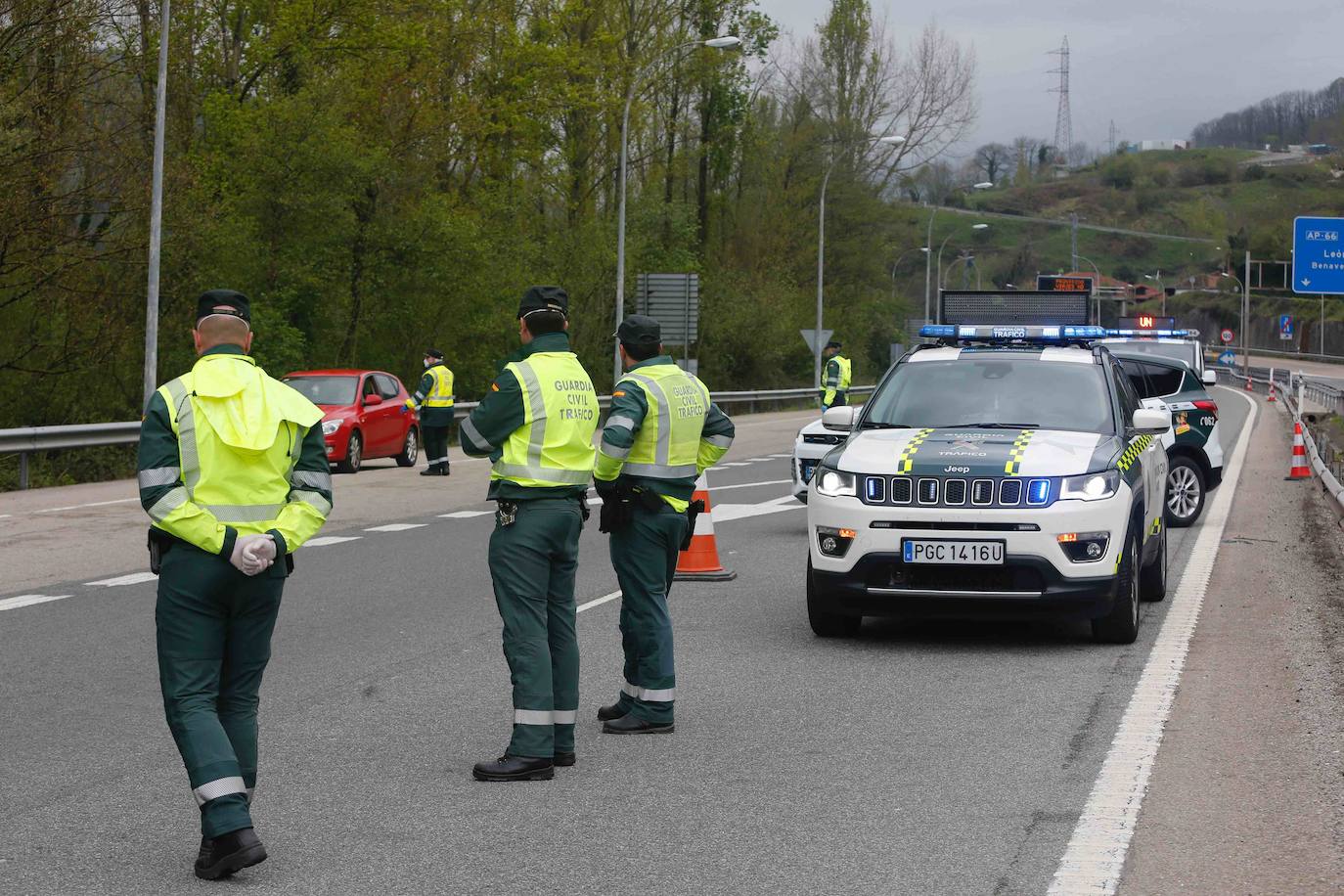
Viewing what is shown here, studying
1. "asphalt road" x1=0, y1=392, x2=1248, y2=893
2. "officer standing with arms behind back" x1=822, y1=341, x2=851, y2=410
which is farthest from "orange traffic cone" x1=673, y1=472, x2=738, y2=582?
"officer standing with arms behind back" x1=822, y1=341, x2=851, y2=410

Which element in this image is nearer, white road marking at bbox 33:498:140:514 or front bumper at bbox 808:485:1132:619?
front bumper at bbox 808:485:1132:619

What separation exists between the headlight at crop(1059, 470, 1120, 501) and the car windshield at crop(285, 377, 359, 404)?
17970 mm

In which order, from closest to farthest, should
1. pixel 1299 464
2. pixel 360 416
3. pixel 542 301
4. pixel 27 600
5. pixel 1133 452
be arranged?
1. pixel 542 301
2. pixel 1133 452
3. pixel 27 600
4. pixel 1299 464
5. pixel 360 416

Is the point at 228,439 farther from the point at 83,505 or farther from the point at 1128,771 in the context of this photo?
the point at 83,505

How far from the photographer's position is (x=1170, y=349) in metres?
23.9

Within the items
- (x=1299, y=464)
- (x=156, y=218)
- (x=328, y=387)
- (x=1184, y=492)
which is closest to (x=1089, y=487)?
(x=1184, y=492)

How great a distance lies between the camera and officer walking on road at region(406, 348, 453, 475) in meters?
23.6

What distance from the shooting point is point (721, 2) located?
54781mm

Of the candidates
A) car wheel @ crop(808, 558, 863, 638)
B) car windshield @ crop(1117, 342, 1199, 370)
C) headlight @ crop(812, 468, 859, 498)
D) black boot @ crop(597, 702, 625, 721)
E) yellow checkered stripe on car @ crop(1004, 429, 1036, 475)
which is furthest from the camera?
car windshield @ crop(1117, 342, 1199, 370)

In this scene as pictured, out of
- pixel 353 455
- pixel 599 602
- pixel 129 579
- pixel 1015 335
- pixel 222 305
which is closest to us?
pixel 222 305

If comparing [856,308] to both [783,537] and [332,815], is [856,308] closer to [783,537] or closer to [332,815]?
[783,537]

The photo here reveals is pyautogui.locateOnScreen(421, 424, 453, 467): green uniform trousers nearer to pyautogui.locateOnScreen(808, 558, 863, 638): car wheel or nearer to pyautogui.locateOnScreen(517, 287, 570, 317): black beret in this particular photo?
pyautogui.locateOnScreen(808, 558, 863, 638): car wheel

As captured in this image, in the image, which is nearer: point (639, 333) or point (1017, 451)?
point (639, 333)

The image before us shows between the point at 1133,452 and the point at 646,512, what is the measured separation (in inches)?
161
